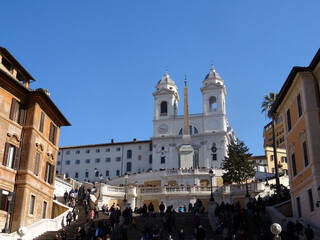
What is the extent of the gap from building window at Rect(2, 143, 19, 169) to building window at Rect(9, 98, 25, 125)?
77.4 inches

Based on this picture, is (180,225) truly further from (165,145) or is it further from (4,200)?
(165,145)

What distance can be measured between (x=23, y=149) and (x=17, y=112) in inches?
105

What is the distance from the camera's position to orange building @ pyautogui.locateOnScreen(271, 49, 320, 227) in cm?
2645

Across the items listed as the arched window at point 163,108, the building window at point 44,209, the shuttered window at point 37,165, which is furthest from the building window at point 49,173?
the arched window at point 163,108

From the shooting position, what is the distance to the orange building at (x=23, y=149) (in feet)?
94.6

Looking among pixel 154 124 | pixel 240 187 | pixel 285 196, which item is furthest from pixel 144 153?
pixel 285 196

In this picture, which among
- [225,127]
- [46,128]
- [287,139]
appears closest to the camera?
[287,139]

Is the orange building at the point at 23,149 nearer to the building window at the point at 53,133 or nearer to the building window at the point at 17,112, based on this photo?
the building window at the point at 17,112

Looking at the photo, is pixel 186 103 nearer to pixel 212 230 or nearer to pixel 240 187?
pixel 240 187

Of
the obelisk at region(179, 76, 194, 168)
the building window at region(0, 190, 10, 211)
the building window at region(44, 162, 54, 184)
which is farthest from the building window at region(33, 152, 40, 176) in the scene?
the obelisk at region(179, 76, 194, 168)

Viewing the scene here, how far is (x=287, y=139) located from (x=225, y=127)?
54.2 meters

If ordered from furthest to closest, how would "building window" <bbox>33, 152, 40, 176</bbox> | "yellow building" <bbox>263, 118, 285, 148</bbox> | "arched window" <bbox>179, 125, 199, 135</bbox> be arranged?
1. "yellow building" <bbox>263, 118, 285, 148</bbox>
2. "arched window" <bbox>179, 125, 199, 135</bbox>
3. "building window" <bbox>33, 152, 40, 176</bbox>

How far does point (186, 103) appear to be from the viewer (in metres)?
87.9

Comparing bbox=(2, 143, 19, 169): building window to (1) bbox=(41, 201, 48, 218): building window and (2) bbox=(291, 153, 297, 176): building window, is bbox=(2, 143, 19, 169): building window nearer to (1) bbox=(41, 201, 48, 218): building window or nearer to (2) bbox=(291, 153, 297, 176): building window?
(1) bbox=(41, 201, 48, 218): building window
